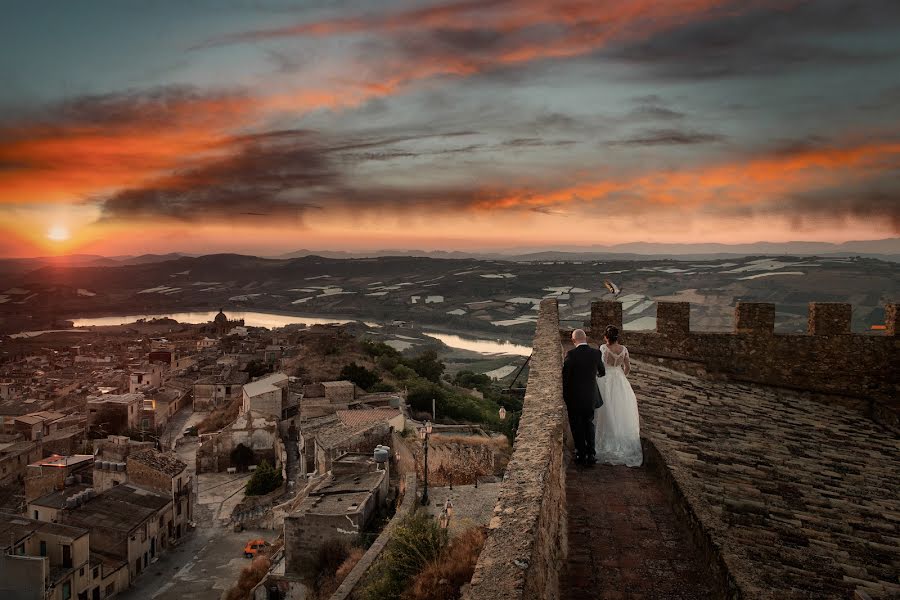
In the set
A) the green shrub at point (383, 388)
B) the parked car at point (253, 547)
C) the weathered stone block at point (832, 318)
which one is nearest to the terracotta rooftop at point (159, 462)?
the parked car at point (253, 547)

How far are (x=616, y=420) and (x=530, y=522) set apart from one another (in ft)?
9.94

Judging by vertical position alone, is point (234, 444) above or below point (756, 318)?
below

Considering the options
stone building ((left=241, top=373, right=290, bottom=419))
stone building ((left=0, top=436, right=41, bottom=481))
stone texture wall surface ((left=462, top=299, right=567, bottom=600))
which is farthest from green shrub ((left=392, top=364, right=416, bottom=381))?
stone texture wall surface ((left=462, top=299, right=567, bottom=600))

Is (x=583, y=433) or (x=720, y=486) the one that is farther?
(x=583, y=433)

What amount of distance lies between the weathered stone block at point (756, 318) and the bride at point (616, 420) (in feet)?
19.1

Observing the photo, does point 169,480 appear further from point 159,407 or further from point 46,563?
point 159,407

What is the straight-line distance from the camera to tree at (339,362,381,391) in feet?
128

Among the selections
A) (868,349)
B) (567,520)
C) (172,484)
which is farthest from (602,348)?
(172,484)

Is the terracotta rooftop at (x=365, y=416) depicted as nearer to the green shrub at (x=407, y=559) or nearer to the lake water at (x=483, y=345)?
the green shrub at (x=407, y=559)

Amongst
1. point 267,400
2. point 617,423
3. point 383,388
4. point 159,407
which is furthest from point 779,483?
point 159,407

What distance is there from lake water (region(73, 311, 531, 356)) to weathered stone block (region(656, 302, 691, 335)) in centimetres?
5444

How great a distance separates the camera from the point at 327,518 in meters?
15.1

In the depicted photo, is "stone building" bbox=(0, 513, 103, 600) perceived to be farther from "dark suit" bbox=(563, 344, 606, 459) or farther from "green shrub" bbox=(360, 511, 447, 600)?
"dark suit" bbox=(563, 344, 606, 459)

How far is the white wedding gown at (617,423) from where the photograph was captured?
5.74m
